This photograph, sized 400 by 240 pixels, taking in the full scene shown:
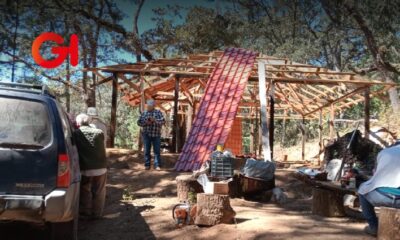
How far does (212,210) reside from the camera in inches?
239

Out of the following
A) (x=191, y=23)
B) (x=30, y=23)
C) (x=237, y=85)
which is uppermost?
(x=191, y=23)

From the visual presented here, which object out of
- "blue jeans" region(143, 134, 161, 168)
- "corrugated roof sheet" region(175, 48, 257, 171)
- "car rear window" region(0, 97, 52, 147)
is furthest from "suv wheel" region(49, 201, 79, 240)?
"corrugated roof sheet" region(175, 48, 257, 171)

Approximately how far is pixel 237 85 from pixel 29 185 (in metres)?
8.99

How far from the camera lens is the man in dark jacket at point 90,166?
6469 millimetres

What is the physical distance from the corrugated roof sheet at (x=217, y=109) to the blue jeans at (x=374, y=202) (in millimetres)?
5744

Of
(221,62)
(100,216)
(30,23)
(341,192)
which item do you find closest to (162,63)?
(221,62)

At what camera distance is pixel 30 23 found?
57.4 feet

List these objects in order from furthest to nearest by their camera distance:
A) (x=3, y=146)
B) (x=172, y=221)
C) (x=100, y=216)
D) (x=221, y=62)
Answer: (x=221, y=62)
(x=100, y=216)
(x=172, y=221)
(x=3, y=146)

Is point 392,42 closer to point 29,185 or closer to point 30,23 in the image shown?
point 30,23

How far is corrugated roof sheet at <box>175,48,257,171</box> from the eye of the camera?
441 inches

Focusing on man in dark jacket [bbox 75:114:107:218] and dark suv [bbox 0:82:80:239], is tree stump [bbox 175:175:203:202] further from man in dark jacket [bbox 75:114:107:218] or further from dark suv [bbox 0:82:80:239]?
dark suv [bbox 0:82:80:239]

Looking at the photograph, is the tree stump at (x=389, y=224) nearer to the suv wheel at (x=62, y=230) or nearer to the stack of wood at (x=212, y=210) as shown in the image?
the stack of wood at (x=212, y=210)

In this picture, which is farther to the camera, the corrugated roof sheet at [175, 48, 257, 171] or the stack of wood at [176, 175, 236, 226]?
the corrugated roof sheet at [175, 48, 257, 171]

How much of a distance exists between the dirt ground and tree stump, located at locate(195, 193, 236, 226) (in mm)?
99
